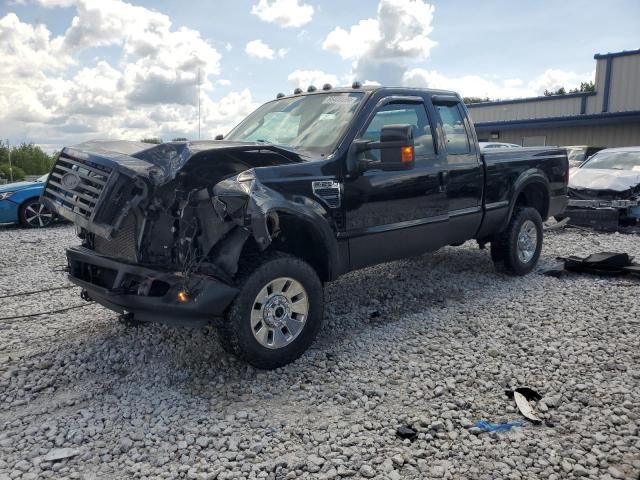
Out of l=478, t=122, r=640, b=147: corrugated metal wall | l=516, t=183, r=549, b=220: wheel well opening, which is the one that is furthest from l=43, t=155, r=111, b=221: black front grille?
l=478, t=122, r=640, b=147: corrugated metal wall

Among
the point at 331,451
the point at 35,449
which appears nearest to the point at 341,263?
the point at 331,451

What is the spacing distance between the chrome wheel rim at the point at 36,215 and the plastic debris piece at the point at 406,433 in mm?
10189

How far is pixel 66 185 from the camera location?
12.6 ft

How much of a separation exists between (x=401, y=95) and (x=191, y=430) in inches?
135

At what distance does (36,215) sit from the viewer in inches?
442

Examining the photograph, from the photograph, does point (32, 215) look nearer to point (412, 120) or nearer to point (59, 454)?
point (412, 120)

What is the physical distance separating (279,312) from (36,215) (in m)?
9.30

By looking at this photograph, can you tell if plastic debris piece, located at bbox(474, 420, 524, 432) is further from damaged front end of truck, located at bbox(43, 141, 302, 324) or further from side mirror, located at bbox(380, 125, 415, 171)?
side mirror, located at bbox(380, 125, 415, 171)

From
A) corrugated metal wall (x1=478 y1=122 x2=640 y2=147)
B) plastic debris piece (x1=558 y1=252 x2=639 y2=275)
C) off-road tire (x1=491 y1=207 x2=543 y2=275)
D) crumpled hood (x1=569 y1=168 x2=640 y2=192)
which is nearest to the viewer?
off-road tire (x1=491 y1=207 x2=543 y2=275)

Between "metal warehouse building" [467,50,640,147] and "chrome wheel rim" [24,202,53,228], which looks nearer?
"chrome wheel rim" [24,202,53,228]

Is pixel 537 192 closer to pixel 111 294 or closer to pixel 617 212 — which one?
pixel 617 212

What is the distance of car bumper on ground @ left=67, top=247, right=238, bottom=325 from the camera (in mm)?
3516

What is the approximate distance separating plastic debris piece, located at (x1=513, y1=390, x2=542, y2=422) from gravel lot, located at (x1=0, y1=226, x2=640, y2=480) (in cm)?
5

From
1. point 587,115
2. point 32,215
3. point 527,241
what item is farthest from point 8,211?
point 587,115
